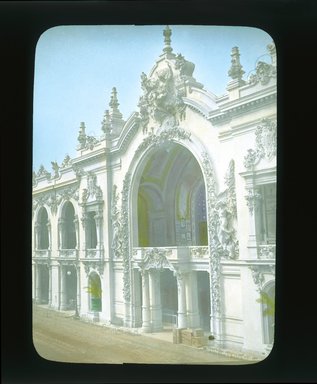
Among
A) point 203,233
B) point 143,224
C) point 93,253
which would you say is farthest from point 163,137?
point 93,253

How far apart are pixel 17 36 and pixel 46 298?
2108 mm

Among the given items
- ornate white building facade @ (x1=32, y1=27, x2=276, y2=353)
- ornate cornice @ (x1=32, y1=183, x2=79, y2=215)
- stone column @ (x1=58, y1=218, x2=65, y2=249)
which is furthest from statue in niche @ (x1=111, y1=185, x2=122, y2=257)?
stone column @ (x1=58, y1=218, x2=65, y2=249)

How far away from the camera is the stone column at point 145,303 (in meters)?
3.41

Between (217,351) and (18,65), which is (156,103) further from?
(217,351)

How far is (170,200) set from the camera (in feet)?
11.4

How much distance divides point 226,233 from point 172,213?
0.45 m

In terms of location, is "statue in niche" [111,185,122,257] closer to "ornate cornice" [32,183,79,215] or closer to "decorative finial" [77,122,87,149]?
"ornate cornice" [32,183,79,215]

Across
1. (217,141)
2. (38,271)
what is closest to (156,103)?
(217,141)

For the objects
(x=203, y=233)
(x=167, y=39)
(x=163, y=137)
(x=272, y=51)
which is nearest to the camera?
(x=272, y=51)

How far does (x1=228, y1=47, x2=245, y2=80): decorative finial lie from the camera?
3.14 metres

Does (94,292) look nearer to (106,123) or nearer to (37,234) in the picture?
(37,234)

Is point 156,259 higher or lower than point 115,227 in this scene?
lower

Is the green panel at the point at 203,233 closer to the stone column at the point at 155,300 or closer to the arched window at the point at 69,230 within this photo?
the stone column at the point at 155,300

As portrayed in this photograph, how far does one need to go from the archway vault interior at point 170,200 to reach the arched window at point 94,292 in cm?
45
